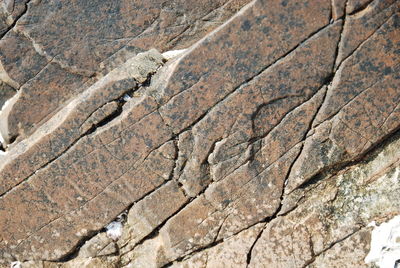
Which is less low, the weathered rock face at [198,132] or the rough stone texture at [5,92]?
the rough stone texture at [5,92]

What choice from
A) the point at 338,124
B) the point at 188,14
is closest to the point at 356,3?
the point at 338,124

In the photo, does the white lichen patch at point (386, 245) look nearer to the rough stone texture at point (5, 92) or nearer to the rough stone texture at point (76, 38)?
the rough stone texture at point (76, 38)

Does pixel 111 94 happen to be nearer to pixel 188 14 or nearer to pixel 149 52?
pixel 149 52

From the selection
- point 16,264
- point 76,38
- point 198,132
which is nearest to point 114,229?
point 16,264

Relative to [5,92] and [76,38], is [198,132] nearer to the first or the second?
[76,38]

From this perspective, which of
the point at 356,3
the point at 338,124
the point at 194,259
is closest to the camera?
the point at 356,3

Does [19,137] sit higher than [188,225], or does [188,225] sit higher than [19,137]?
[19,137]

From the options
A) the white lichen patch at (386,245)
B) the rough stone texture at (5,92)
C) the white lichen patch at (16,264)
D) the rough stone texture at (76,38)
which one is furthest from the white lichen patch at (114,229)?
the white lichen patch at (386,245)
